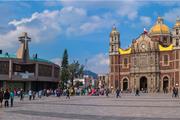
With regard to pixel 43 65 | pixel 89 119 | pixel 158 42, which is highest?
pixel 158 42

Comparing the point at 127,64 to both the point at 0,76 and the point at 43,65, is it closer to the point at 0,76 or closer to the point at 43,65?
the point at 43,65

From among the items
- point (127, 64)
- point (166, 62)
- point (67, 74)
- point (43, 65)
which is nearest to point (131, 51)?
point (127, 64)

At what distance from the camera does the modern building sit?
70.0 meters

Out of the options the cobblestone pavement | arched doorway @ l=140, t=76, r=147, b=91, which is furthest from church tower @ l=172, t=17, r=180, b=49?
the cobblestone pavement

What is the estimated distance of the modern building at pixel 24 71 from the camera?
70000 millimetres

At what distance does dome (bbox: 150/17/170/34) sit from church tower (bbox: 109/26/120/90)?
1067 centimetres

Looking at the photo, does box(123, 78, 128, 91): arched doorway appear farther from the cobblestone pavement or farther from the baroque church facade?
the cobblestone pavement

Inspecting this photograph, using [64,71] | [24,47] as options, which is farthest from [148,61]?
[24,47]

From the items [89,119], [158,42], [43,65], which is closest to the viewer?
[89,119]

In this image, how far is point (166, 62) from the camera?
95438 mm

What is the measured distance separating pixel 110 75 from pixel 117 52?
6895 millimetres

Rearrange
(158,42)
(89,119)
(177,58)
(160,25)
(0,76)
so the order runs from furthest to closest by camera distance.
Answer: (160,25) < (158,42) < (177,58) < (0,76) < (89,119)

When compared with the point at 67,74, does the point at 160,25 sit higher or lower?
higher

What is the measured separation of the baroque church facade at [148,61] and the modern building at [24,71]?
26325 millimetres
